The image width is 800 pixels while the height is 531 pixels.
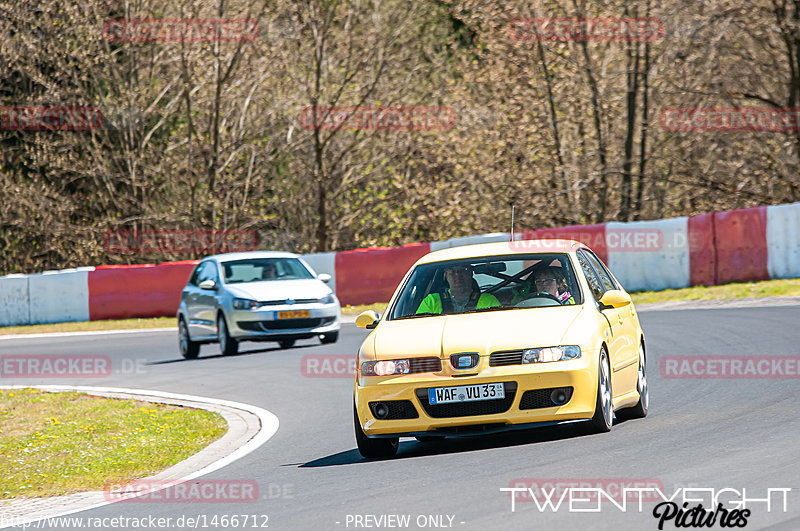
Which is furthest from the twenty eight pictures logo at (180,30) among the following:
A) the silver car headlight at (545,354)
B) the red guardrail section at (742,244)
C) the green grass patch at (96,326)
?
the silver car headlight at (545,354)

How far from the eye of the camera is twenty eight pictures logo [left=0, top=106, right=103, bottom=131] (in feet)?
116

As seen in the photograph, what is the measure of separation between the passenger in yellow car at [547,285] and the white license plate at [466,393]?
1174mm

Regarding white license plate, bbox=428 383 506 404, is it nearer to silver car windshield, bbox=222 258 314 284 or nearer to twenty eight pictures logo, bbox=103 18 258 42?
silver car windshield, bbox=222 258 314 284

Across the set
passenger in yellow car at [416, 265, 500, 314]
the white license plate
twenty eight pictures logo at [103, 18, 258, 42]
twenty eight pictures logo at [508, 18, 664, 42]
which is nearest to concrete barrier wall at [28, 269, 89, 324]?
twenty eight pictures logo at [103, 18, 258, 42]

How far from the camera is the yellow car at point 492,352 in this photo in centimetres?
835

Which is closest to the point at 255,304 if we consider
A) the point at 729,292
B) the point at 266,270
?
the point at 266,270

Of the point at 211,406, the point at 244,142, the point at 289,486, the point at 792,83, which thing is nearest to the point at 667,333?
the point at 211,406

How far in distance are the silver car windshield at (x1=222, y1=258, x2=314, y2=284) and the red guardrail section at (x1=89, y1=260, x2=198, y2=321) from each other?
8993mm

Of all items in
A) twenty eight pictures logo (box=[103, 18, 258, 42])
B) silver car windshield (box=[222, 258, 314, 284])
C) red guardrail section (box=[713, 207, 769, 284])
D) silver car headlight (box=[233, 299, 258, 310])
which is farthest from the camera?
twenty eight pictures logo (box=[103, 18, 258, 42])

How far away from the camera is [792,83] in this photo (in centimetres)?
2984

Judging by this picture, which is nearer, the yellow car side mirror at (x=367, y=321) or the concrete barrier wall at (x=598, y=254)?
the yellow car side mirror at (x=367, y=321)

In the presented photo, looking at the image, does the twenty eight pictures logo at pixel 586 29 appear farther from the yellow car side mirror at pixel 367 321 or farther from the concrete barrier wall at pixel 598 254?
the yellow car side mirror at pixel 367 321

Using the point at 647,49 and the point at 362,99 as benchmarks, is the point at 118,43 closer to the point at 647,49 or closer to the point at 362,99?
the point at 362,99

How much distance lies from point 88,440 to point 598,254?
15.6 metres
